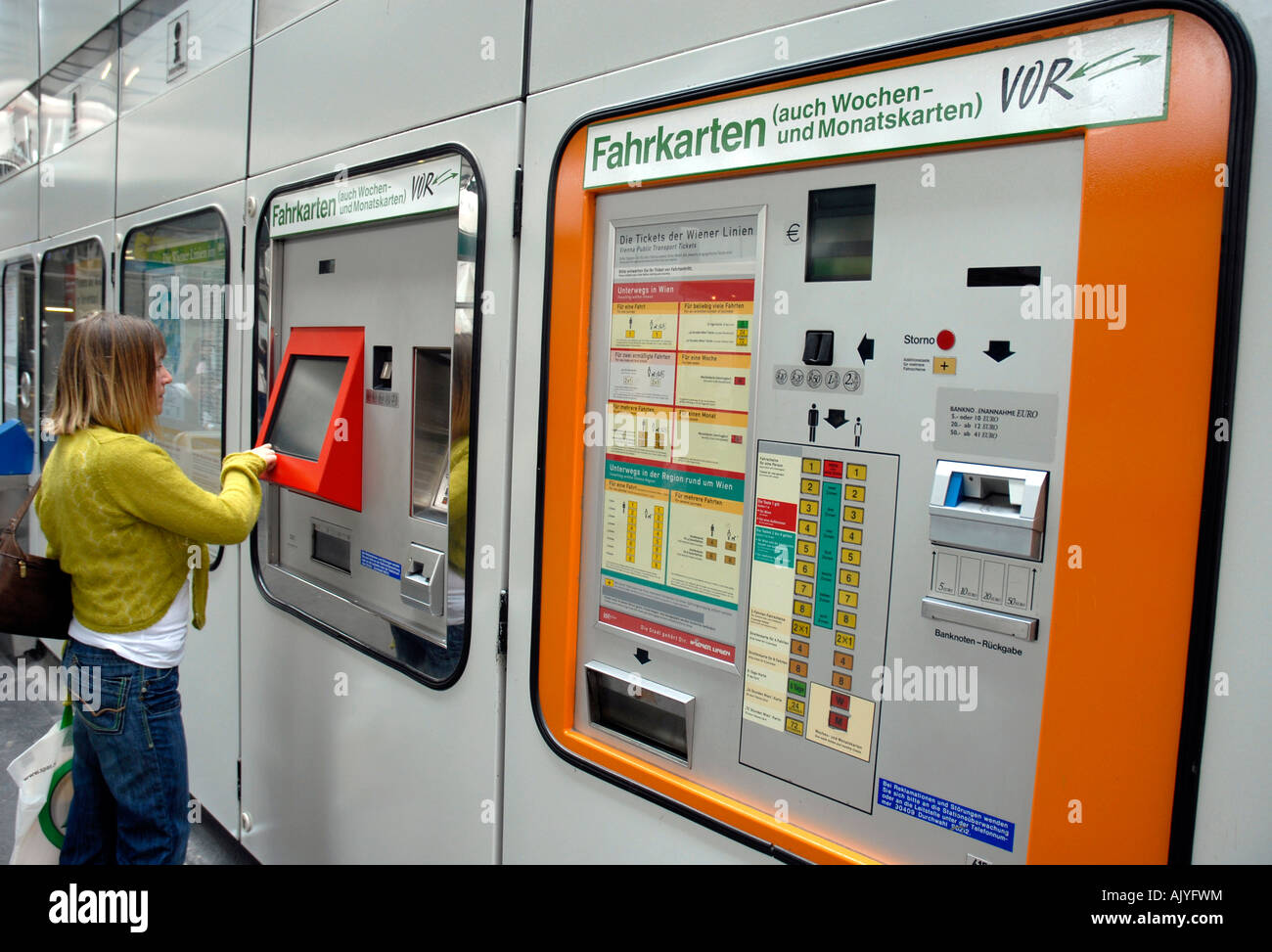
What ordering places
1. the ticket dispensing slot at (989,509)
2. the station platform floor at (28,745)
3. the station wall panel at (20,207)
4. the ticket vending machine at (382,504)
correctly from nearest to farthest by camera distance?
the ticket dispensing slot at (989,509) → the ticket vending machine at (382,504) → the station platform floor at (28,745) → the station wall panel at (20,207)

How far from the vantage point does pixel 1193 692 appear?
1047 millimetres

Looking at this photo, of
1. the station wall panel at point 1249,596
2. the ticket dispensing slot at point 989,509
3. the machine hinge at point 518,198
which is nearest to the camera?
the station wall panel at point 1249,596

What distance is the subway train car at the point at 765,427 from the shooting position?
3.52 feet

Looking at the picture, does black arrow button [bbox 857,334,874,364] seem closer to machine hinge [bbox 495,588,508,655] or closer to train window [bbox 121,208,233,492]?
machine hinge [bbox 495,588,508,655]

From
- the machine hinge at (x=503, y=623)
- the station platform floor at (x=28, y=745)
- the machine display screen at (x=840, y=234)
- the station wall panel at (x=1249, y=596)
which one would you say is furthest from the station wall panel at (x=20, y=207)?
the station wall panel at (x=1249, y=596)

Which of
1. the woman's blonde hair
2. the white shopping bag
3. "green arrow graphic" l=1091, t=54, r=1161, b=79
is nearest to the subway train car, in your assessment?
"green arrow graphic" l=1091, t=54, r=1161, b=79

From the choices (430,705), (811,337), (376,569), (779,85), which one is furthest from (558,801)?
(779,85)

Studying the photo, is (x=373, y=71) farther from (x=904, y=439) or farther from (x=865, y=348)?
(x=904, y=439)

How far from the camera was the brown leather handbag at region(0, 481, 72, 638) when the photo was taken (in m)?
2.14

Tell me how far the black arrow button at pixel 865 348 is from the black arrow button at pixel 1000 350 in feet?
0.59

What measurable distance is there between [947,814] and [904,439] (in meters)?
0.56

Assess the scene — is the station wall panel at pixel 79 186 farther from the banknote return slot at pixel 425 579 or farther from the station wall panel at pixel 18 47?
the banknote return slot at pixel 425 579

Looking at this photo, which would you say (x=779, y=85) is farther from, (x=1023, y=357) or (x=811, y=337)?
(x=1023, y=357)

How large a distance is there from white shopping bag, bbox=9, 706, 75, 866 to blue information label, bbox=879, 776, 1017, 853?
2264 millimetres
